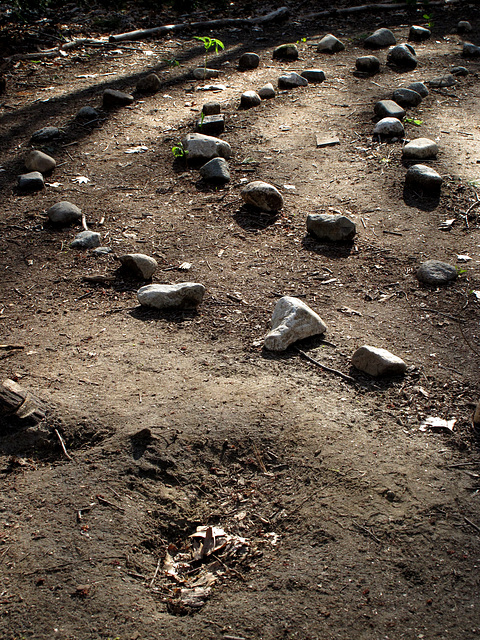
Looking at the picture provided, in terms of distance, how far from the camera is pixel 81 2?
9039 millimetres

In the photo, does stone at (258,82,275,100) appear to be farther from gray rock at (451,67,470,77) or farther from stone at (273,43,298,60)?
gray rock at (451,67,470,77)

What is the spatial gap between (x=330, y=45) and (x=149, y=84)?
2596 mm

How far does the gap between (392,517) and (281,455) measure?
0.49 m

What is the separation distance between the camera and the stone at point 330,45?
→ 7.39 meters

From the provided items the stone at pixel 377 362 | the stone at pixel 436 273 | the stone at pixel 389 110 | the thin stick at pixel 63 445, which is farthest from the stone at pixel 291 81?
the thin stick at pixel 63 445

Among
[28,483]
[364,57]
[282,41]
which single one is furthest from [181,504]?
[282,41]

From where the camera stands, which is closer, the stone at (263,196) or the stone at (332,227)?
the stone at (332,227)

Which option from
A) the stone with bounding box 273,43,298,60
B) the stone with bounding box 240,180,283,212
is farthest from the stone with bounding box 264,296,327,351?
the stone with bounding box 273,43,298,60

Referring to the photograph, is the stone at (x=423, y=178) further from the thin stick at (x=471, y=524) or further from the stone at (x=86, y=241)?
the thin stick at (x=471, y=524)

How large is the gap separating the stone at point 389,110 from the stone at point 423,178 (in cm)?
116

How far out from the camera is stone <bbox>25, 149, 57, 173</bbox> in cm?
482

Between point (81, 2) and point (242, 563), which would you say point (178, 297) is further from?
point (81, 2)

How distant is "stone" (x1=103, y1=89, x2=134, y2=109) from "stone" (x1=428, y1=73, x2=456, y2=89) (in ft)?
10.7

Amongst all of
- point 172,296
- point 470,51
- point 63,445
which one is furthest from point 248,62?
point 63,445
